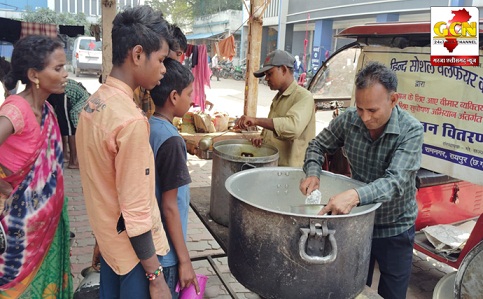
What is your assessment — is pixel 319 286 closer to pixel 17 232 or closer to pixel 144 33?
pixel 144 33

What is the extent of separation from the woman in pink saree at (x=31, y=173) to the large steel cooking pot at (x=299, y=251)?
3.21 ft

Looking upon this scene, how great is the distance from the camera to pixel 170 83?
63.4 inches

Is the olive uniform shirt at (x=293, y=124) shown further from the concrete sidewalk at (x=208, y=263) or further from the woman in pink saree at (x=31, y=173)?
the woman in pink saree at (x=31, y=173)

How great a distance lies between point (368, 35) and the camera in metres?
3.36

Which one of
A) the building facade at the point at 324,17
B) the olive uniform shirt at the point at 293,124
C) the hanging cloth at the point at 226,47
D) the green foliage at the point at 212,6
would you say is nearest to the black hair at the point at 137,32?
the olive uniform shirt at the point at 293,124

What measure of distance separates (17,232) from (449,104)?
276 centimetres

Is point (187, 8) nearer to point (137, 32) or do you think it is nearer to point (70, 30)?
point (70, 30)

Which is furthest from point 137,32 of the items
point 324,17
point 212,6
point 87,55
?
point 212,6

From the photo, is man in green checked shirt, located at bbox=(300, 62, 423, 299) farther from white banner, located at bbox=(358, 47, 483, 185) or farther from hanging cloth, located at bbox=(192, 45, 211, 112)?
hanging cloth, located at bbox=(192, 45, 211, 112)

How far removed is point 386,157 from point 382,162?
33 millimetres

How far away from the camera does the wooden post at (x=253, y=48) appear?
5680 mm

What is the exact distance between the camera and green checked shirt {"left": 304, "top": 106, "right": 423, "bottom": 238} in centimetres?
178

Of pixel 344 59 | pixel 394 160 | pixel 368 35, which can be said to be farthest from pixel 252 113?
pixel 394 160

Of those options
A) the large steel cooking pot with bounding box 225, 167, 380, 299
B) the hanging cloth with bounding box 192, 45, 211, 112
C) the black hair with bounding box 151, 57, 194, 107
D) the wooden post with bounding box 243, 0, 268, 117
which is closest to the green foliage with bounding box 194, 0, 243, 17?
the hanging cloth with bounding box 192, 45, 211, 112
